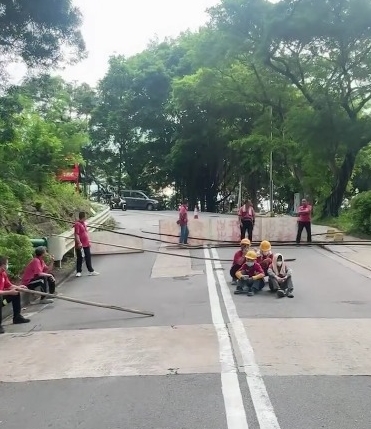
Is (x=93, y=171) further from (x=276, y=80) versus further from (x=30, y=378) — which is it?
(x=30, y=378)

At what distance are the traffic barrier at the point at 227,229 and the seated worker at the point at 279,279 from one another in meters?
8.76

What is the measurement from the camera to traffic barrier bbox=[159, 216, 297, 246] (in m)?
19.9

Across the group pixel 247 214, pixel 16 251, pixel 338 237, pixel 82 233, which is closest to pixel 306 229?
pixel 338 237

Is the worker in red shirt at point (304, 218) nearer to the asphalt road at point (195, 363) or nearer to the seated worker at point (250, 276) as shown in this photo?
the asphalt road at point (195, 363)

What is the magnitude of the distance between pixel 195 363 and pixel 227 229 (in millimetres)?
13651

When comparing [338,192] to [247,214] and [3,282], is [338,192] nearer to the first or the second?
[247,214]

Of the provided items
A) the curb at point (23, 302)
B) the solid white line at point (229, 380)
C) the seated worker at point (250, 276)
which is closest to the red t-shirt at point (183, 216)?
the curb at point (23, 302)

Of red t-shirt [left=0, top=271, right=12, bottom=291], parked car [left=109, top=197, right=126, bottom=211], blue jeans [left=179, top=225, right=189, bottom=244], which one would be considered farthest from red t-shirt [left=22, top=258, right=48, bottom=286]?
parked car [left=109, top=197, right=126, bottom=211]

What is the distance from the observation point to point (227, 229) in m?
19.9

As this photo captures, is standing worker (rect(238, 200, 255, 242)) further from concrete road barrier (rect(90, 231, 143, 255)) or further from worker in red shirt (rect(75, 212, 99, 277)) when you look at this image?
worker in red shirt (rect(75, 212, 99, 277))

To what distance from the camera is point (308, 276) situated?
1312 cm

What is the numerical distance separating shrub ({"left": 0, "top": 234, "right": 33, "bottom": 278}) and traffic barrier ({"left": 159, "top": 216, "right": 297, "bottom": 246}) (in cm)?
782

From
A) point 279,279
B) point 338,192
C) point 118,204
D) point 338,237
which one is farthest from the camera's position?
point 118,204

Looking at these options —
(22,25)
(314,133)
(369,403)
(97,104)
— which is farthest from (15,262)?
(97,104)
